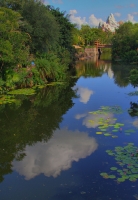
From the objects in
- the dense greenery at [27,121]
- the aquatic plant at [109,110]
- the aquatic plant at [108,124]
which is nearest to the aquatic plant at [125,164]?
the aquatic plant at [108,124]

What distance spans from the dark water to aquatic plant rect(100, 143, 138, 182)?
5.6 inches

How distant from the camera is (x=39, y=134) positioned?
10.1 meters

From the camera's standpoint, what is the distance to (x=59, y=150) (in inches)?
340

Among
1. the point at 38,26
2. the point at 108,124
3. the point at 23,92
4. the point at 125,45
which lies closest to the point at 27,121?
the point at 108,124

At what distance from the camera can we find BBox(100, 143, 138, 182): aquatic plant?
665cm

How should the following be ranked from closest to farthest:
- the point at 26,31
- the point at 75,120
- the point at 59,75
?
the point at 75,120, the point at 26,31, the point at 59,75

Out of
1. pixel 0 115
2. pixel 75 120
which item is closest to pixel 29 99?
pixel 0 115

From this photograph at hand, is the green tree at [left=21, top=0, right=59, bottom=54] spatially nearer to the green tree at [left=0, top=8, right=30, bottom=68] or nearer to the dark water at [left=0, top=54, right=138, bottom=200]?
the green tree at [left=0, top=8, right=30, bottom=68]

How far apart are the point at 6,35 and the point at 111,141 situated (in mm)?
10893

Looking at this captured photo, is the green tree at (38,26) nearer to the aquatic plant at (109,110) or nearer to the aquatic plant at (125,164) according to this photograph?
the aquatic plant at (109,110)

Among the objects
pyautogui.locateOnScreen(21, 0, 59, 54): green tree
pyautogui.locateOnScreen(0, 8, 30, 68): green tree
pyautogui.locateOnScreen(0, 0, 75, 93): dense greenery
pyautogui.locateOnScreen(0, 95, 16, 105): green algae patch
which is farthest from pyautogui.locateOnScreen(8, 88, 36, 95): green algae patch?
pyautogui.locateOnScreen(21, 0, 59, 54): green tree

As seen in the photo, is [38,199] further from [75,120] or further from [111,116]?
[111,116]

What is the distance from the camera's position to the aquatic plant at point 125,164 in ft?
21.8

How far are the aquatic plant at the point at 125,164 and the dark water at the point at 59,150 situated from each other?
141mm
